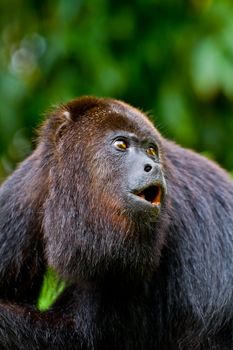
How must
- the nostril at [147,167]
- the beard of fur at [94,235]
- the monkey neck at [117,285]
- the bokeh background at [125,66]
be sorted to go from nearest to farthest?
the nostril at [147,167], the beard of fur at [94,235], the monkey neck at [117,285], the bokeh background at [125,66]

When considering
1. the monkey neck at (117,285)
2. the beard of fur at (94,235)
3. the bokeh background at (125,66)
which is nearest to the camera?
the beard of fur at (94,235)

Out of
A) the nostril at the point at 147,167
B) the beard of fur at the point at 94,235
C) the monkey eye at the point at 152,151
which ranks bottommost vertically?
the beard of fur at the point at 94,235

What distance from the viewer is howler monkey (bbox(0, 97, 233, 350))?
5.42 meters

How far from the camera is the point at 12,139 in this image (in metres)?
9.35

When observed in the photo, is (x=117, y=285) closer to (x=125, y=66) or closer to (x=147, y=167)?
(x=147, y=167)

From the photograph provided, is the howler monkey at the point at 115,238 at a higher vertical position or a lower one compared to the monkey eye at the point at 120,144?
lower

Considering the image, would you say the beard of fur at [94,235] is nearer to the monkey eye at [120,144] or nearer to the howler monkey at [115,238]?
the howler monkey at [115,238]

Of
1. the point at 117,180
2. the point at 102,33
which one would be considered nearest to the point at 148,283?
the point at 117,180

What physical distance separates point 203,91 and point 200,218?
7.85ft

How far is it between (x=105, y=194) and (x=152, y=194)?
8.6 inches

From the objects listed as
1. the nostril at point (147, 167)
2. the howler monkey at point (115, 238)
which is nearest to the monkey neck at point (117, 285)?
the howler monkey at point (115, 238)

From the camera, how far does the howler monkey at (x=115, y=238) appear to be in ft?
17.8

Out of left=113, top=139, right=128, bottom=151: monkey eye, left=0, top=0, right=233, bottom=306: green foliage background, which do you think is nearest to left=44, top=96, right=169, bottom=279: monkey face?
left=113, top=139, right=128, bottom=151: monkey eye

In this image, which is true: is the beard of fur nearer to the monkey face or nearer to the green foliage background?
the monkey face
